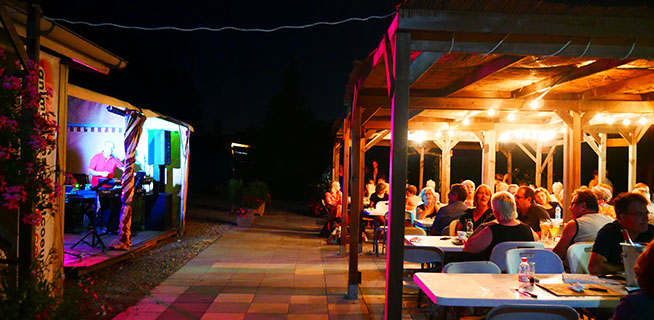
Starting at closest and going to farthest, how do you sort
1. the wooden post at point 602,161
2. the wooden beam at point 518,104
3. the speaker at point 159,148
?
the wooden beam at point 518,104 → the speaker at point 159,148 → the wooden post at point 602,161

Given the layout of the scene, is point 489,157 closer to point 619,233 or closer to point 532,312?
point 619,233

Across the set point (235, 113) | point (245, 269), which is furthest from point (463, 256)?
point (235, 113)

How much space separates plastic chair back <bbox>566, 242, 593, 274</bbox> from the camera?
366 centimetres

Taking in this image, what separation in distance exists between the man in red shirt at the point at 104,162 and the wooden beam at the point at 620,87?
902 centimetres

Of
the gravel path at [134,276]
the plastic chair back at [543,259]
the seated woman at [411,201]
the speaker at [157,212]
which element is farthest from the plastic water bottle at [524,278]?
the speaker at [157,212]

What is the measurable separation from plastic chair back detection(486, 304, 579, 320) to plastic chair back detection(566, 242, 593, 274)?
1.28m

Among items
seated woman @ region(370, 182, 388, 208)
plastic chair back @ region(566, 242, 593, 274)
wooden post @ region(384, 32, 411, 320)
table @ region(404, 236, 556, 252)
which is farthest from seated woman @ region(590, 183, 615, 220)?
wooden post @ region(384, 32, 411, 320)

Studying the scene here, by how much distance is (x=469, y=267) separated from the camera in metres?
3.42

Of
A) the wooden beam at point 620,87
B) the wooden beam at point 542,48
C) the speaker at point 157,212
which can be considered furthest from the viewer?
the speaker at point 157,212

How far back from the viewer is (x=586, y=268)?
3664mm

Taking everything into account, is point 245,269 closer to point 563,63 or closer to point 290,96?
point 563,63

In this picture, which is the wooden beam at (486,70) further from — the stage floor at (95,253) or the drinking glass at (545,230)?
the stage floor at (95,253)

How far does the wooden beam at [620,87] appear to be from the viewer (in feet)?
17.1

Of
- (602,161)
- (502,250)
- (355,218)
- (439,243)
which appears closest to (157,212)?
(355,218)
